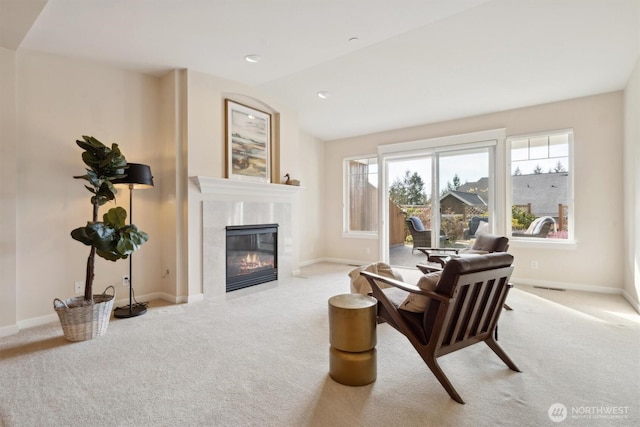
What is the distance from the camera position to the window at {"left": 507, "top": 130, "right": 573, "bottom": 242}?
4473 mm

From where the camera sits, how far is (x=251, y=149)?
460 centimetres

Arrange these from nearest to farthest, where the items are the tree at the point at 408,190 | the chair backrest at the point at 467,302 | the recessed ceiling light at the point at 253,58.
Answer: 1. the chair backrest at the point at 467,302
2. the recessed ceiling light at the point at 253,58
3. the tree at the point at 408,190

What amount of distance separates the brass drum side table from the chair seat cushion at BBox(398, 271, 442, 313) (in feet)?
0.87

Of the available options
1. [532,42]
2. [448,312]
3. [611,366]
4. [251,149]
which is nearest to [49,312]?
[251,149]

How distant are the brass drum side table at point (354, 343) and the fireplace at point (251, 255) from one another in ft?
8.46

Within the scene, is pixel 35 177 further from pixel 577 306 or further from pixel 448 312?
pixel 577 306

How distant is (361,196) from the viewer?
21.5ft

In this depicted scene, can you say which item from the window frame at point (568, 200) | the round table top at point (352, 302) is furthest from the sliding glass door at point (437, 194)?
the round table top at point (352, 302)

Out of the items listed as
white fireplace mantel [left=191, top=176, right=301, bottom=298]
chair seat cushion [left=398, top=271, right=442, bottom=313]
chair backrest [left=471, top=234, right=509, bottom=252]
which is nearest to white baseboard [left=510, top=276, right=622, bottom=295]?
chair backrest [left=471, top=234, right=509, bottom=252]

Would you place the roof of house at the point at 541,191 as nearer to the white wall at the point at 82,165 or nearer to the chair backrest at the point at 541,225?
the chair backrest at the point at 541,225

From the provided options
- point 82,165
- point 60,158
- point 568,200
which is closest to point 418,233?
point 568,200

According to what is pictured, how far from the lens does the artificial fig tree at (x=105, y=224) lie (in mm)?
2633

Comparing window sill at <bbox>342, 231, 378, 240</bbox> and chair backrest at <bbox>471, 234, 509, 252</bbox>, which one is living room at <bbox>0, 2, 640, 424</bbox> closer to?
chair backrest at <bbox>471, 234, 509, 252</bbox>

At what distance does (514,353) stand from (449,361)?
57 centimetres
